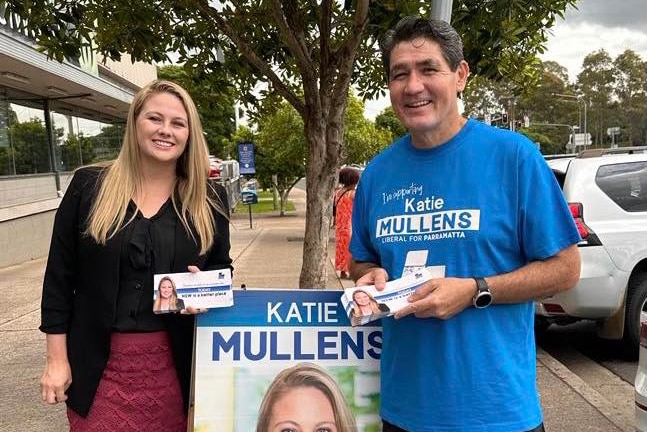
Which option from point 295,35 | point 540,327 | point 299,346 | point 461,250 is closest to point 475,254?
point 461,250

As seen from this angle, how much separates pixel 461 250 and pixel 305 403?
1029 millimetres

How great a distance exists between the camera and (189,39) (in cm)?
481

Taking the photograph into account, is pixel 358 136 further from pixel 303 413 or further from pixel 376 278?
pixel 376 278

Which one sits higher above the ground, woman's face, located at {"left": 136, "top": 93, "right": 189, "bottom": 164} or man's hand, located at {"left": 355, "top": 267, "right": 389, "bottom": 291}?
woman's face, located at {"left": 136, "top": 93, "right": 189, "bottom": 164}

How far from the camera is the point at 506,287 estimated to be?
1.74m

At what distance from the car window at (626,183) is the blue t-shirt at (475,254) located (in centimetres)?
410

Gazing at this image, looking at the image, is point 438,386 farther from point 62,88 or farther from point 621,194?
point 62,88

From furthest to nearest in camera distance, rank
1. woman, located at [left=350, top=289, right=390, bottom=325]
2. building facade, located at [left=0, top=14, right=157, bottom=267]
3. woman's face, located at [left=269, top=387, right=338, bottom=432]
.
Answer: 1. building facade, located at [left=0, top=14, right=157, bottom=267]
2. woman's face, located at [left=269, top=387, right=338, bottom=432]
3. woman, located at [left=350, top=289, right=390, bottom=325]

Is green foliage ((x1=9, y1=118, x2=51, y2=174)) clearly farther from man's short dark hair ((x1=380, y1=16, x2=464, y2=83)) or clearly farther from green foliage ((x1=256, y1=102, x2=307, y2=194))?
man's short dark hair ((x1=380, y1=16, x2=464, y2=83))

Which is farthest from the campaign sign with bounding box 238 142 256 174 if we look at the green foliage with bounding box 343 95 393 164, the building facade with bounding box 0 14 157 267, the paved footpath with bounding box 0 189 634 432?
the paved footpath with bounding box 0 189 634 432

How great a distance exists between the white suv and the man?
359cm

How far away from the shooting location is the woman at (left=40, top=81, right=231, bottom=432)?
2180 mm

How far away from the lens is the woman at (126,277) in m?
2.18

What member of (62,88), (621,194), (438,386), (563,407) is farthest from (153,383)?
(62,88)
